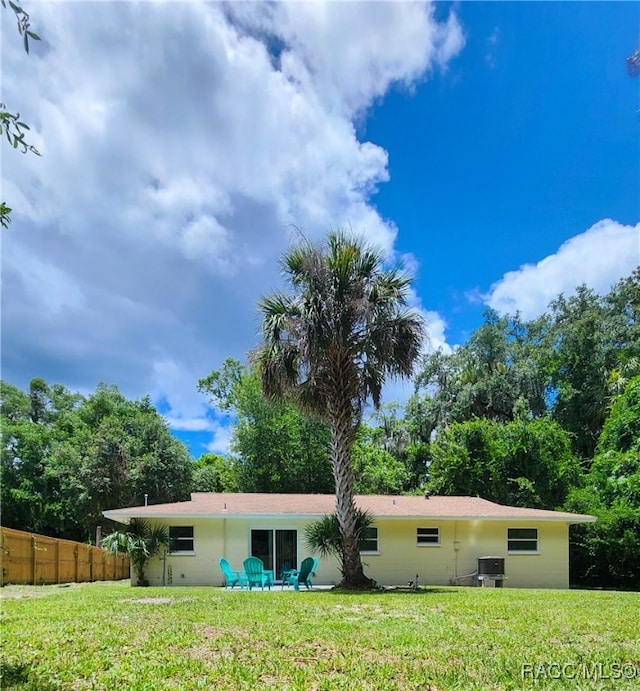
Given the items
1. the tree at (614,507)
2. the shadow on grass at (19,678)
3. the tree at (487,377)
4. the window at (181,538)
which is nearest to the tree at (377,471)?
the tree at (487,377)

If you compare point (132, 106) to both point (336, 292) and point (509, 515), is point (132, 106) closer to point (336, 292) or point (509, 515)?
point (336, 292)

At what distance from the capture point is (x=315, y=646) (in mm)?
6770

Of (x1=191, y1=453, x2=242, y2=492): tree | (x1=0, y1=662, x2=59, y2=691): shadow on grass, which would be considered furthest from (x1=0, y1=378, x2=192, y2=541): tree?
(x1=0, y1=662, x2=59, y2=691): shadow on grass

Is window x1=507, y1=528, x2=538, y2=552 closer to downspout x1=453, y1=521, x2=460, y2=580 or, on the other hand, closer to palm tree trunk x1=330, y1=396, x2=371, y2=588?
downspout x1=453, y1=521, x2=460, y2=580

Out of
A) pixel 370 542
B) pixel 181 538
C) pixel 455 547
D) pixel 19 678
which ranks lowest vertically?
pixel 455 547

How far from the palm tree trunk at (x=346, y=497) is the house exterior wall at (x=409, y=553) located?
3.73 m

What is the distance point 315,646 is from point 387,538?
1296 cm

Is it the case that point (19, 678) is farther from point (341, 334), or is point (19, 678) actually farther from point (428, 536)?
point (428, 536)

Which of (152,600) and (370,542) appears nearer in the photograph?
(152,600)

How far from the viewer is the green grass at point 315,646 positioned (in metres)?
5.52

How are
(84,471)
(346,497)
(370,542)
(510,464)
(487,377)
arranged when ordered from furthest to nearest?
(487,377)
(84,471)
(510,464)
(370,542)
(346,497)

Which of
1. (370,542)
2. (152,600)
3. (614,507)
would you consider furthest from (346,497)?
(614,507)

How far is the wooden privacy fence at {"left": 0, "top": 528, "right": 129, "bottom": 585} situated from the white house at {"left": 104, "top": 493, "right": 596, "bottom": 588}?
2.30 m

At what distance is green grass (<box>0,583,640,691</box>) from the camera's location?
18.1 feet
